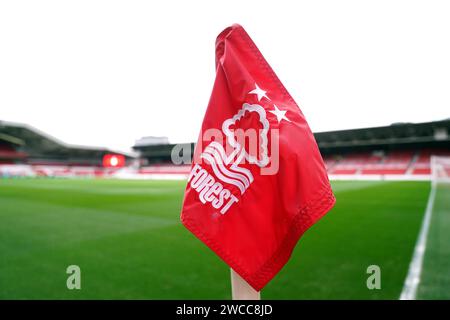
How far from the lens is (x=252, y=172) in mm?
1100

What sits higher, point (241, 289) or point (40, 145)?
point (40, 145)

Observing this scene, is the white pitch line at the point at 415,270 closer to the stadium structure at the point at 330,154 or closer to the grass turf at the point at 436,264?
the grass turf at the point at 436,264

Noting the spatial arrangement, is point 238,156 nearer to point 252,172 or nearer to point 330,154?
point 252,172

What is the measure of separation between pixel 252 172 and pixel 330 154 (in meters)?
37.5

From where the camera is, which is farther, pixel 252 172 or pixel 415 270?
pixel 415 270

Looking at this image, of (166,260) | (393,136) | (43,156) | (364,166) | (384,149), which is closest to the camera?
(166,260)

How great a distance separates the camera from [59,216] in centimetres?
796

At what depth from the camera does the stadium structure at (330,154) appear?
29562 mm

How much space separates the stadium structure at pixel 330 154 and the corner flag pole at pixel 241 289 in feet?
58.5

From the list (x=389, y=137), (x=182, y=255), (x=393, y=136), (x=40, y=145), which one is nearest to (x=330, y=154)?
(x=389, y=137)

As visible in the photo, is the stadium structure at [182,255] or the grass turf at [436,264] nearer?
the grass turf at [436,264]

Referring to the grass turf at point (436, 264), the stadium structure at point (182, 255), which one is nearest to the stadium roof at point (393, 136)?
the stadium structure at point (182, 255)
